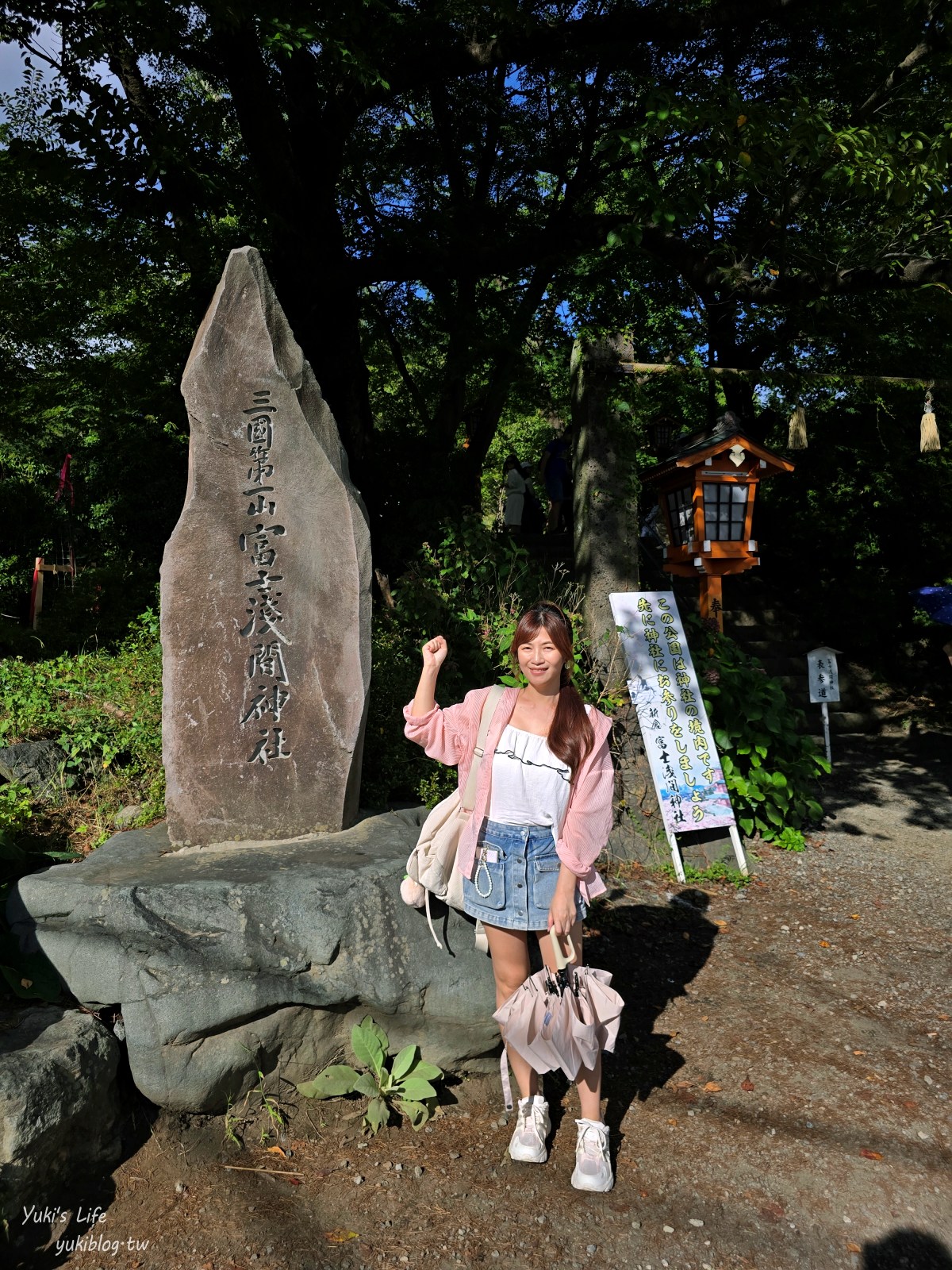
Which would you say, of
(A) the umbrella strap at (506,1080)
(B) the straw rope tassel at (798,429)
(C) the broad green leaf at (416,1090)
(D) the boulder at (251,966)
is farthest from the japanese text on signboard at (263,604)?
(B) the straw rope tassel at (798,429)

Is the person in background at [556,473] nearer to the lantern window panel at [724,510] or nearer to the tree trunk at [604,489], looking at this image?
the tree trunk at [604,489]

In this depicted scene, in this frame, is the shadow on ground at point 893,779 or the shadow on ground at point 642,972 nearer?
the shadow on ground at point 642,972

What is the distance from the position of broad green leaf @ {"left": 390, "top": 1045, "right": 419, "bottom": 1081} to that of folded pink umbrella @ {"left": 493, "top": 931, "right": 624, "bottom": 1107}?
22.1 inches

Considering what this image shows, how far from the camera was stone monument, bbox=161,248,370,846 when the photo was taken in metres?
3.98

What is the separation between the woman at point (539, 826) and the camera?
9.36ft

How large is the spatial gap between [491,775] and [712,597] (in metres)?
4.46

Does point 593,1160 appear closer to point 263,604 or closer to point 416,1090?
point 416,1090

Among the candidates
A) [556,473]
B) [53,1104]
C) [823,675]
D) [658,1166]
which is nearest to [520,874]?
[658,1166]

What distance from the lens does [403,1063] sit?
3.33 m

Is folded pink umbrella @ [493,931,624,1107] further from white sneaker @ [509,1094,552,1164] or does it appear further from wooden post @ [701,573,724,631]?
wooden post @ [701,573,724,631]

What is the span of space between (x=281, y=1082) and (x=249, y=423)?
280cm

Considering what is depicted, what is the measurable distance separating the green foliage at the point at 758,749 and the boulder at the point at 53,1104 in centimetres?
458

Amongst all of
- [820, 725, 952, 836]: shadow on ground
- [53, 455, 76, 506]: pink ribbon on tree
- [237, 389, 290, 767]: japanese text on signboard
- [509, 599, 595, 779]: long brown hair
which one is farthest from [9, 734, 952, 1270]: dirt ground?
[53, 455, 76, 506]: pink ribbon on tree

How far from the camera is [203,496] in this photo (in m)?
4.03
